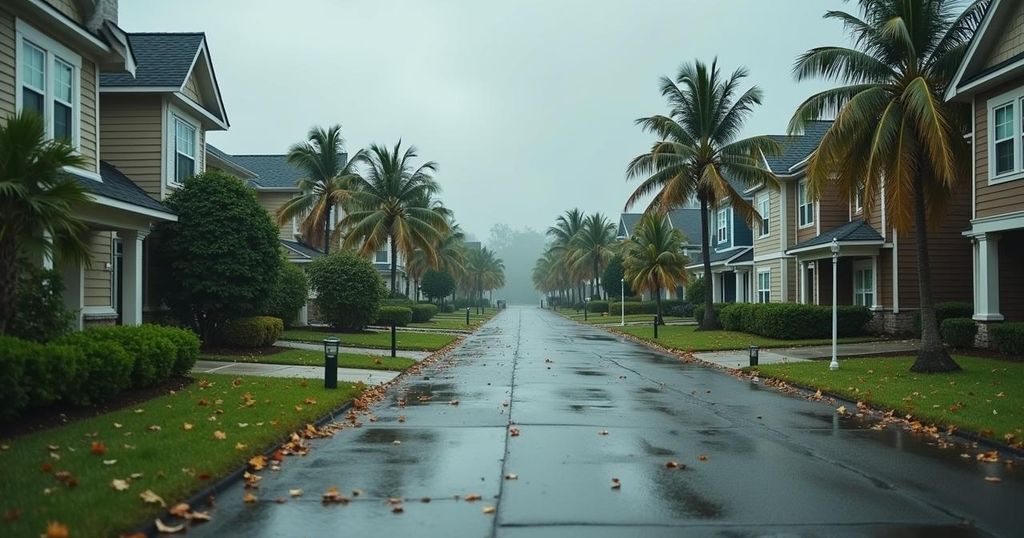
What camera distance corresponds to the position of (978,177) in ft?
66.0

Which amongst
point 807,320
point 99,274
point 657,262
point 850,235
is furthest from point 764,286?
point 99,274

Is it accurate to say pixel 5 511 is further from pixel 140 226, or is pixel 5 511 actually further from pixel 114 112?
pixel 114 112

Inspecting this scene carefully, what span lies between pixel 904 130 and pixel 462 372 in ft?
35.8

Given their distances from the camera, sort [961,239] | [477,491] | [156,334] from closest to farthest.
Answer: [477,491] < [156,334] < [961,239]

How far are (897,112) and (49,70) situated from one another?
1659 cm

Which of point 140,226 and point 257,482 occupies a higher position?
point 140,226

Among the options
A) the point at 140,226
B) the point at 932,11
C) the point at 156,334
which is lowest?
the point at 156,334

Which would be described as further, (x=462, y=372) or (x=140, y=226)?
(x=462, y=372)

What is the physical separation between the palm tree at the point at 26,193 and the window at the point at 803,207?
99.3 ft

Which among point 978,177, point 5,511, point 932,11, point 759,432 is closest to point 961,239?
point 978,177

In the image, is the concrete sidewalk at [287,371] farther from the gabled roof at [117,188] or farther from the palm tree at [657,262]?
the palm tree at [657,262]

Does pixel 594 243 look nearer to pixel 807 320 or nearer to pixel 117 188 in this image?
pixel 807 320

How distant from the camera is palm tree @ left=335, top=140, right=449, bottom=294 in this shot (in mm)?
39469

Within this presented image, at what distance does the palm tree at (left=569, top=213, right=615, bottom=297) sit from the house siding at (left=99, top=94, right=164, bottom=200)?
170 feet
